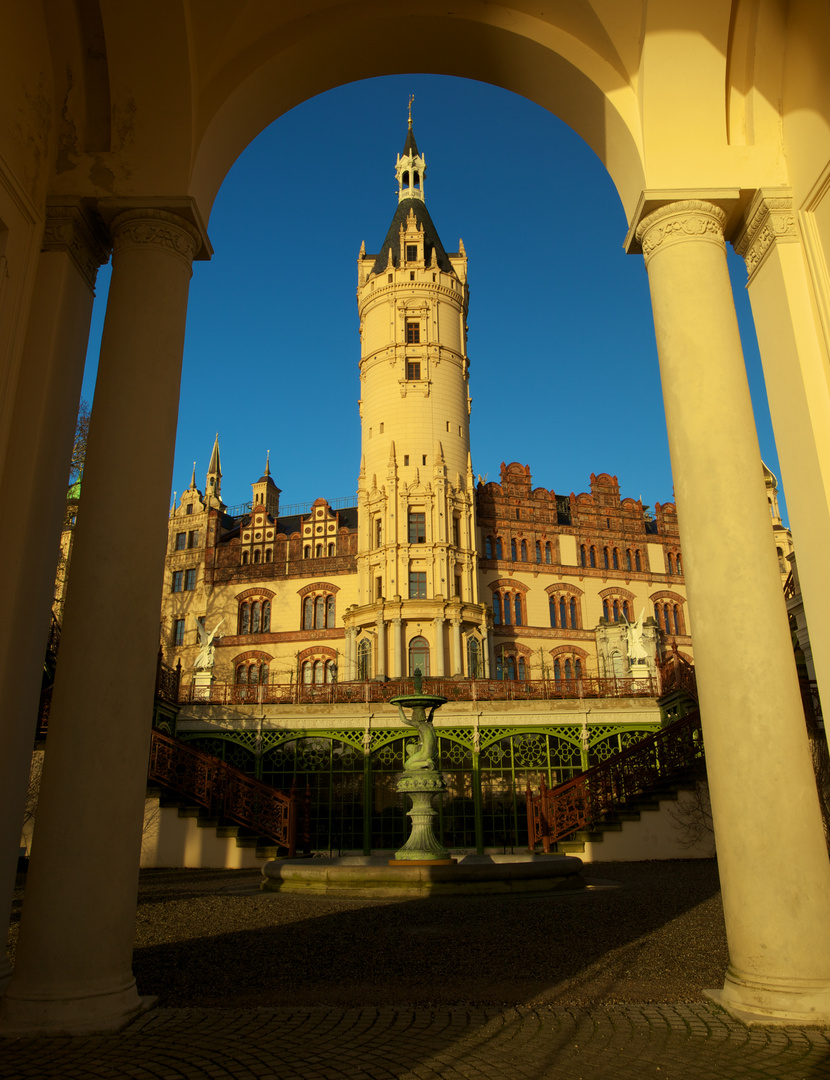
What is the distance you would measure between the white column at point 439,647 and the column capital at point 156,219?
29210 mm

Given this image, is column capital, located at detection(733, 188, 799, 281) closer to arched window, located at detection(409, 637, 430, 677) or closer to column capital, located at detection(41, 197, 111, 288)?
column capital, located at detection(41, 197, 111, 288)

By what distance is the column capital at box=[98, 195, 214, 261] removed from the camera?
17.2 ft

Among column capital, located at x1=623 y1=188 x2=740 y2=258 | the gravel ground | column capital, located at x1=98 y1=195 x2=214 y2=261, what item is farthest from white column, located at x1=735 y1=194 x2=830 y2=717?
column capital, located at x1=98 y1=195 x2=214 y2=261

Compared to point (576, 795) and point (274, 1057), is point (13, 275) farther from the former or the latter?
point (576, 795)

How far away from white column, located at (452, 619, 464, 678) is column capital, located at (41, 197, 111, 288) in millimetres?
29644

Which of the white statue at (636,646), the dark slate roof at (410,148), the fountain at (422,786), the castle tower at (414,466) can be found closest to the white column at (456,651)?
the castle tower at (414,466)

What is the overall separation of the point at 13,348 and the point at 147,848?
13856 mm

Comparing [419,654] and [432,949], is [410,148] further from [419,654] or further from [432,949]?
[432,949]

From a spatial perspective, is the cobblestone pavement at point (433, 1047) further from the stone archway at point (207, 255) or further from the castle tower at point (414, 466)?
the castle tower at point (414, 466)

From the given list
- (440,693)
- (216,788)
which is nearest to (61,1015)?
(216,788)

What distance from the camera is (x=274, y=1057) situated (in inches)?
129

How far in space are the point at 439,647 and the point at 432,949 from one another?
28093 mm

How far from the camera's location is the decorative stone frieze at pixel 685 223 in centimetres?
522

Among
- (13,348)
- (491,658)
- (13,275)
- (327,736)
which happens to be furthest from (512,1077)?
Result: (491,658)
